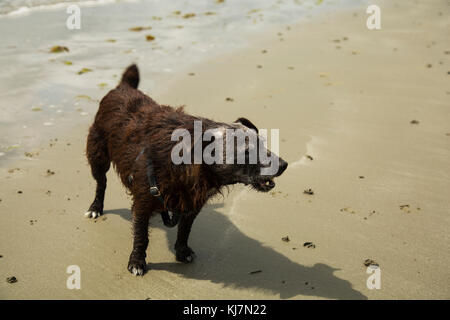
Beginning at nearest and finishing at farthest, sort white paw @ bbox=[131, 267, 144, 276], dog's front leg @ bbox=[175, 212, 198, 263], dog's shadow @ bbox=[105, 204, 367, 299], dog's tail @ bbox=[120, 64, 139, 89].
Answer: dog's shadow @ bbox=[105, 204, 367, 299], white paw @ bbox=[131, 267, 144, 276], dog's front leg @ bbox=[175, 212, 198, 263], dog's tail @ bbox=[120, 64, 139, 89]

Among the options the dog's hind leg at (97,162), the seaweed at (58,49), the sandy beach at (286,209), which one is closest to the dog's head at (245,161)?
the sandy beach at (286,209)

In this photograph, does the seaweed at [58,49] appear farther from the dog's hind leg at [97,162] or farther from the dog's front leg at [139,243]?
the dog's front leg at [139,243]

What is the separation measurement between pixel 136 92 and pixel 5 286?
7.14 feet

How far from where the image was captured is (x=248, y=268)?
14.5 ft

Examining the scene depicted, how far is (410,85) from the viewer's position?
348 inches

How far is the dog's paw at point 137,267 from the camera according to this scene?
4.27m

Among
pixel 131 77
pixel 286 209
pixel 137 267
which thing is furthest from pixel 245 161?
pixel 131 77

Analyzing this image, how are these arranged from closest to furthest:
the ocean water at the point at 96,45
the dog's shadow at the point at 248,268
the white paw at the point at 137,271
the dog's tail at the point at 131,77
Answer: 1. the dog's shadow at the point at 248,268
2. the white paw at the point at 137,271
3. the dog's tail at the point at 131,77
4. the ocean water at the point at 96,45

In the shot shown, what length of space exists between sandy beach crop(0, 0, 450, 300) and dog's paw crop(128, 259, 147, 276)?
0.09 m

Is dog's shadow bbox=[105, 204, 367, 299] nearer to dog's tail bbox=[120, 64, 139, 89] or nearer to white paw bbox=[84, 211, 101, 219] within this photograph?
white paw bbox=[84, 211, 101, 219]

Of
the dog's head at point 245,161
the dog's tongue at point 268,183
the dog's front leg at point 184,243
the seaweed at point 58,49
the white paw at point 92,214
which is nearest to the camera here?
the dog's head at point 245,161

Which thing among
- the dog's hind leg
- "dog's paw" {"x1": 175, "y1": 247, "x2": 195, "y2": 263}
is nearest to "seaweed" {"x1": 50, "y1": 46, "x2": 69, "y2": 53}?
the dog's hind leg

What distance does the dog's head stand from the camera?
3904 mm

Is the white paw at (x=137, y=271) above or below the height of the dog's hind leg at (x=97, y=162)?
below
